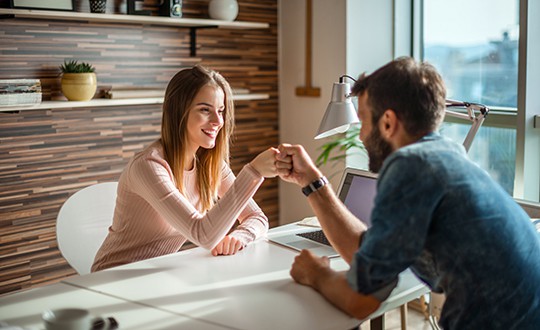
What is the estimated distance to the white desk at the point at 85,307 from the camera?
164 cm

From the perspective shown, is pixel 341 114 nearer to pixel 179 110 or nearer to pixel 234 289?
pixel 179 110

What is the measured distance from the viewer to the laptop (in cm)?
235

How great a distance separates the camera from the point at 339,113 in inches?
91.5

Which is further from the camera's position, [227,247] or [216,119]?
[216,119]

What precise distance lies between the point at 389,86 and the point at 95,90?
6.67 feet

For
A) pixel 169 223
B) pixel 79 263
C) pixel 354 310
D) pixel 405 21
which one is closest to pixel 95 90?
pixel 79 263

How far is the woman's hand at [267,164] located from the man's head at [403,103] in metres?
0.62

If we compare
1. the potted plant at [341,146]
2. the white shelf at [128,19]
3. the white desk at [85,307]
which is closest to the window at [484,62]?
the potted plant at [341,146]

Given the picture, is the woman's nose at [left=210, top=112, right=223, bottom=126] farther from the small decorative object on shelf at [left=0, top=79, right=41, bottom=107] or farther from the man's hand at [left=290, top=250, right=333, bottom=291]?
the small decorative object on shelf at [left=0, top=79, right=41, bottom=107]

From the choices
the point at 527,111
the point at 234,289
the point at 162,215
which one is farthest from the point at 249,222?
the point at 527,111

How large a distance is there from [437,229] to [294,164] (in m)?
0.77

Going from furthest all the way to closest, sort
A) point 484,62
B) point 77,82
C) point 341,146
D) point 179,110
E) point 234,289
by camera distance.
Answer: point 341,146
point 484,62
point 77,82
point 179,110
point 234,289

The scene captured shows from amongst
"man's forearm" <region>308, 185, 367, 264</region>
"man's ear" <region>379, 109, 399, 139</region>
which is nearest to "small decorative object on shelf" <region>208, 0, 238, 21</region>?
"man's forearm" <region>308, 185, 367, 264</region>

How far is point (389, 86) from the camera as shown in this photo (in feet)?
5.36
